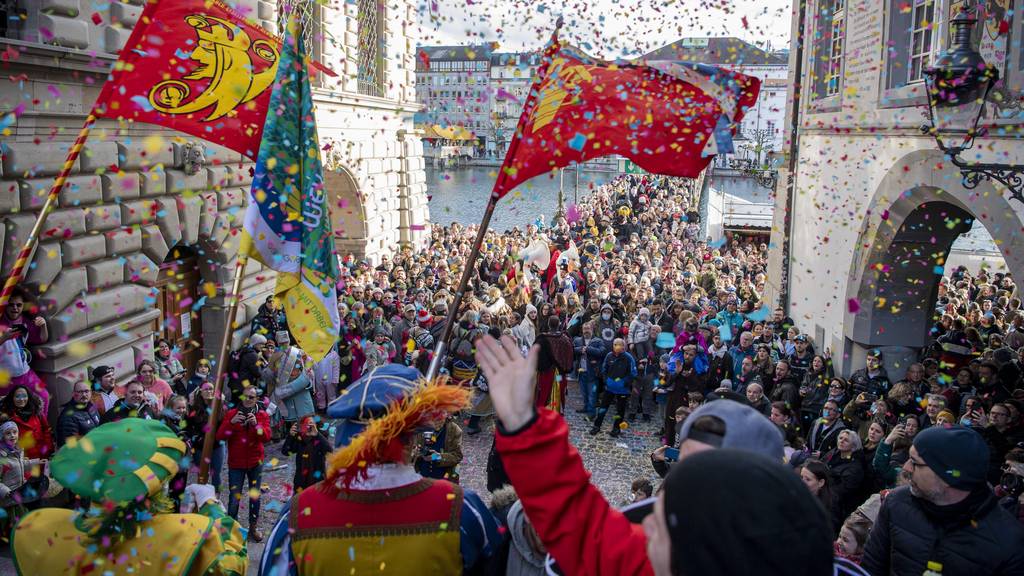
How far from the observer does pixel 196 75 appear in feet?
16.4

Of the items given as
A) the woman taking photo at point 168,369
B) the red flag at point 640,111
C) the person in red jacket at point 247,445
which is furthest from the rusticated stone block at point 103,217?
the red flag at point 640,111

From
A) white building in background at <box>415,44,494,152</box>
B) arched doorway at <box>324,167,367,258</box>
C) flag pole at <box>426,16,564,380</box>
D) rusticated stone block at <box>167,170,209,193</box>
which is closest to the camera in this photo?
flag pole at <box>426,16,564,380</box>

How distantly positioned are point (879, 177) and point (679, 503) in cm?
978

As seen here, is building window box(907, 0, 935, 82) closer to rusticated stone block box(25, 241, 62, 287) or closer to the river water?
rusticated stone block box(25, 241, 62, 287)

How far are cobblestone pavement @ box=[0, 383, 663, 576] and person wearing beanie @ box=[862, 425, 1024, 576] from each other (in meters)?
4.92

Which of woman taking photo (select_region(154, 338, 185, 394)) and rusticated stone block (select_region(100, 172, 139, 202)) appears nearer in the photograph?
woman taking photo (select_region(154, 338, 185, 394))

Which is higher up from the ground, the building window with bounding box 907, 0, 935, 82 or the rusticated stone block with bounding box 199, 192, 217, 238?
the building window with bounding box 907, 0, 935, 82

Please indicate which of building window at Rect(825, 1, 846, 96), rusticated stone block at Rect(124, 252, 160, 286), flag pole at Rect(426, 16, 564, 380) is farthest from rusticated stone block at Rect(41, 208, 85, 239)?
building window at Rect(825, 1, 846, 96)

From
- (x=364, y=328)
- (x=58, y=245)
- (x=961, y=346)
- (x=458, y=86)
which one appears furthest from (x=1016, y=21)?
(x=458, y=86)

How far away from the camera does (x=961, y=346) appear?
9.62 meters

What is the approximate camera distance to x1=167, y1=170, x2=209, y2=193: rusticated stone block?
10.5m

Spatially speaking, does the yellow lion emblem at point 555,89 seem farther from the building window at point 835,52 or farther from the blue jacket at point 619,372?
the building window at point 835,52

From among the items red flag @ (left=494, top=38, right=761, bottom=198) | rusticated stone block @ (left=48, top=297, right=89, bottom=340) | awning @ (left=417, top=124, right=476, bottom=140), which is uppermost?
awning @ (left=417, top=124, right=476, bottom=140)

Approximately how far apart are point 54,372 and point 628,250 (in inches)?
504
